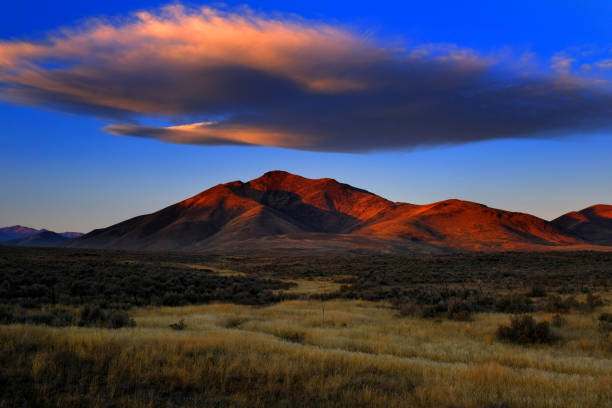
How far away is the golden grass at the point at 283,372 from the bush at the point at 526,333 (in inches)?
27.7

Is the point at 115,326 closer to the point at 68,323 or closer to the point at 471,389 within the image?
the point at 68,323

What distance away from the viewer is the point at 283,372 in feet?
25.4

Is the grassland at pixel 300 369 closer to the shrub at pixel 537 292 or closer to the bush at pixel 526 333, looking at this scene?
the bush at pixel 526 333

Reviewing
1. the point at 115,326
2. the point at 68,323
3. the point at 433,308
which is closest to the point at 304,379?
the point at 115,326

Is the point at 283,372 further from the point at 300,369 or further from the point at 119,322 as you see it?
the point at 119,322

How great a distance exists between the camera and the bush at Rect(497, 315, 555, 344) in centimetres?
1278

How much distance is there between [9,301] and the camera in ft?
56.6

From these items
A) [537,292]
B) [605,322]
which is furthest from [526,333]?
[537,292]

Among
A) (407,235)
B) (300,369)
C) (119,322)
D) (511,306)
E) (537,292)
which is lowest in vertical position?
(537,292)

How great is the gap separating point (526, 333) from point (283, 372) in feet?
28.3

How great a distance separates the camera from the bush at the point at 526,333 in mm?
12781

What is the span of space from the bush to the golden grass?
705mm

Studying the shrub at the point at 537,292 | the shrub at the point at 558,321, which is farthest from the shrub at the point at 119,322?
the shrub at the point at 537,292

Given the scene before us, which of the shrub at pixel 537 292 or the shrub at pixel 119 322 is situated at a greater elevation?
the shrub at pixel 119 322
